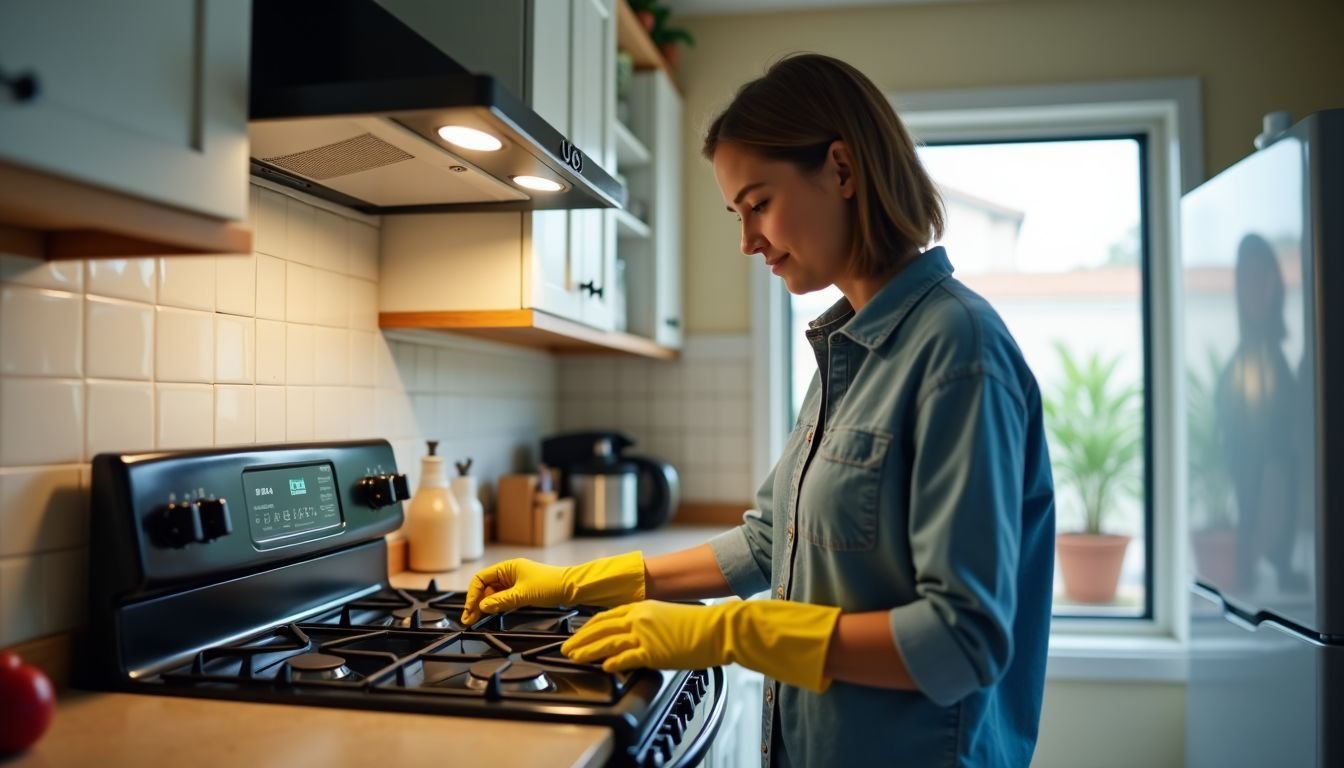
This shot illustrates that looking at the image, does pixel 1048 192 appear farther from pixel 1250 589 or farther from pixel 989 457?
pixel 989 457

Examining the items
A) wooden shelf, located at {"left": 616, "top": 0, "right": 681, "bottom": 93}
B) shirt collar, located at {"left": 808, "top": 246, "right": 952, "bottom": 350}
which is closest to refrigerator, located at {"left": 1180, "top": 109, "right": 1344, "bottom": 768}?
shirt collar, located at {"left": 808, "top": 246, "right": 952, "bottom": 350}

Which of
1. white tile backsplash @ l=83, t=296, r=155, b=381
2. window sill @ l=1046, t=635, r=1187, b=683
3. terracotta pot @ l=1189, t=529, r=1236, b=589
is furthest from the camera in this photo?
window sill @ l=1046, t=635, r=1187, b=683

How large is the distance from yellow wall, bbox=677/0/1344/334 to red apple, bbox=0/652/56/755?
2.10 m

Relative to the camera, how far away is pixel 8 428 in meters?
1.06

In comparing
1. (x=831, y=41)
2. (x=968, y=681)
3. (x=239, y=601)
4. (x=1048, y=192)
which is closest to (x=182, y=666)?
(x=239, y=601)

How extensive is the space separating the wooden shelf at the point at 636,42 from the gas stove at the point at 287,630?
139 centimetres

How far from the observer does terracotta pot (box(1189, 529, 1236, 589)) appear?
6.92ft

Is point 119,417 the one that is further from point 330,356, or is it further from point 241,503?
point 330,356

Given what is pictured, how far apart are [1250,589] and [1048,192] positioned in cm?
135

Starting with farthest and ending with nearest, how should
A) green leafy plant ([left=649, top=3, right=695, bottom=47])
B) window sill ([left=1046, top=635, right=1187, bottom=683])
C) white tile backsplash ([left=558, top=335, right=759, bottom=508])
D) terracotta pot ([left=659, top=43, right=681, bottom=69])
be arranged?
white tile backsplash ([left=558, top=335, right=759, bottom=508])
terracotta pot ([left=659, top=43, right=681, bottom=69])
green leafy plant ([left=649, top=3, right=695, bottom=47])
window sill ([left=1046, top=635, right=1187, bottom=683])

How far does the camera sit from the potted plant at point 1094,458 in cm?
282

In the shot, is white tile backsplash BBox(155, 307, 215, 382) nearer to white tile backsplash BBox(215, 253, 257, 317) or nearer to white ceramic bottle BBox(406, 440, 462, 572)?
white tile backsplash BBox(215, 253, 257, 317)

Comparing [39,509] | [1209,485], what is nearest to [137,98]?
[39,509]

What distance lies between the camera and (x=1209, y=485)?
2.21m
